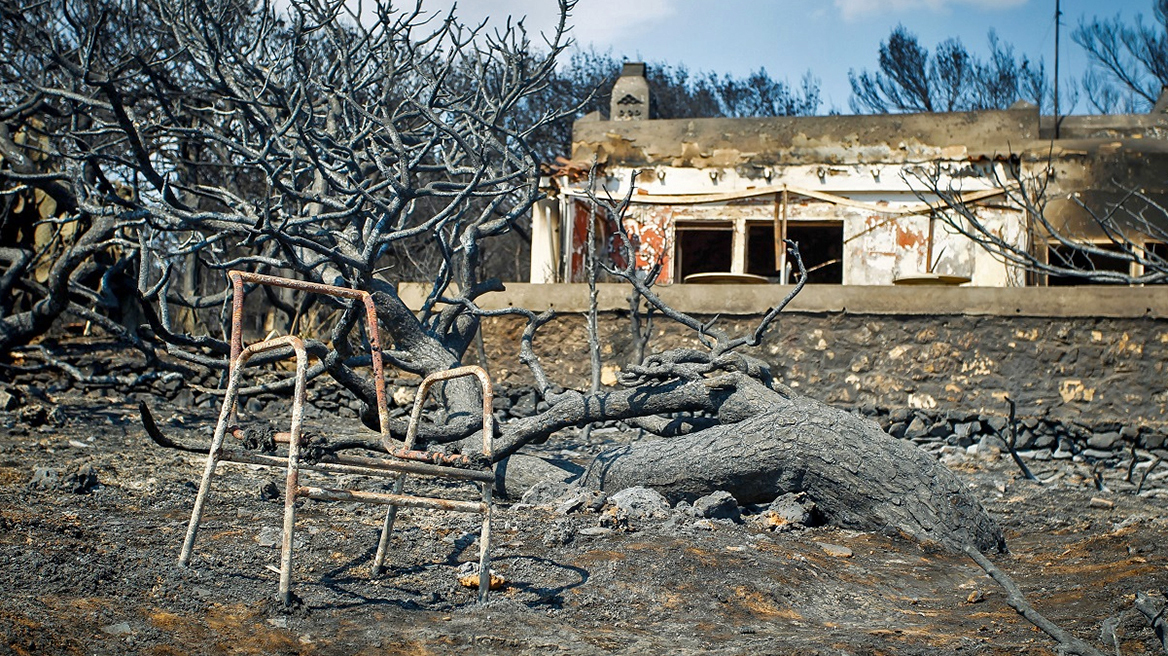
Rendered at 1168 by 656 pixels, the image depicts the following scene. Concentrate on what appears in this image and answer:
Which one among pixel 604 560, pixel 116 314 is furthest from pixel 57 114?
pixel 604 560

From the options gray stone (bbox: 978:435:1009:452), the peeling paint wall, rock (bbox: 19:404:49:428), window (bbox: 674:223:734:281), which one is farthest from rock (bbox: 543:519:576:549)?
window (bbox: 674:223:734:281)

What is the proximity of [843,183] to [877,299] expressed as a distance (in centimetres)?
353

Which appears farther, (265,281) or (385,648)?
(265,281)

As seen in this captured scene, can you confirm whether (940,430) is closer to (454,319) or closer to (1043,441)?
(1043,441)

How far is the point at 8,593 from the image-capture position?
353cm

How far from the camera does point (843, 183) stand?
43.6 ft

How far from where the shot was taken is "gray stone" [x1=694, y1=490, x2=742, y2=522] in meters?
5.67

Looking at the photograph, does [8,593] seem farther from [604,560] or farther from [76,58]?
[76,58]

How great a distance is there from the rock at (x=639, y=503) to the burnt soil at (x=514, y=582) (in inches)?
4.5

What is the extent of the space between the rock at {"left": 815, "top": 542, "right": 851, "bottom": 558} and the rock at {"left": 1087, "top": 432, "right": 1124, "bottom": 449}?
520 centimetres

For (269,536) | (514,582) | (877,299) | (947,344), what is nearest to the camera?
(514,582)

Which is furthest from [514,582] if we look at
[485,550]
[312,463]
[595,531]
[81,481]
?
[81,481]

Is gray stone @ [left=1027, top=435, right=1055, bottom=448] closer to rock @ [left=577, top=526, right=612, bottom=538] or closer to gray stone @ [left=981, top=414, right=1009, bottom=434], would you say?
gray stone @ [left=981, top=414, right=1009, bottom=434]

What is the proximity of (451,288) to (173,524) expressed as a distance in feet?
32.0
